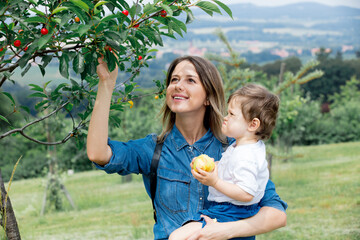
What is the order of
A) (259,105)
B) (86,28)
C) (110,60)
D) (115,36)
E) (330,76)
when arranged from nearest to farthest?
(86,28), (115,36), (110,60), (259,105), (330,76)

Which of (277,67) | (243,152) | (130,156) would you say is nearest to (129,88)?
(130,156)

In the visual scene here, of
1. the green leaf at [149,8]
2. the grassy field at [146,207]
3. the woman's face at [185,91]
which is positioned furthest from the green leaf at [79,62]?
the grassy field at [146,207]

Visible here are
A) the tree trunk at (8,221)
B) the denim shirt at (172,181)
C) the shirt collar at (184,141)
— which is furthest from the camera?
A: the tree trunk at (8,221)

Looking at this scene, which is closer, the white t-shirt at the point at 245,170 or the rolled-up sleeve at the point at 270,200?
the white t-shirt at the point at 245,170

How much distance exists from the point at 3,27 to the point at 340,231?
5.65 metres

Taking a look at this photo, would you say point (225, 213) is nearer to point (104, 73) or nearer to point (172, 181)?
point (172, 181)

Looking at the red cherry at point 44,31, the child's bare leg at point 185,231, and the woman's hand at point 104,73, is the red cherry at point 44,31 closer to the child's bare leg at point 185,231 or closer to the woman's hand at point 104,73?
the woman's hand at point 104,73

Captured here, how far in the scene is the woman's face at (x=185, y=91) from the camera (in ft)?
7.18

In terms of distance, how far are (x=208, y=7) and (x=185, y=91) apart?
0.52 meters

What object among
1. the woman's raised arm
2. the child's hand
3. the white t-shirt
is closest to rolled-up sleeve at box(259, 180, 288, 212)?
the white t-shirt

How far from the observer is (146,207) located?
8617 mm

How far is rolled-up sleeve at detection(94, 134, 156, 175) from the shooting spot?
80.8 inches

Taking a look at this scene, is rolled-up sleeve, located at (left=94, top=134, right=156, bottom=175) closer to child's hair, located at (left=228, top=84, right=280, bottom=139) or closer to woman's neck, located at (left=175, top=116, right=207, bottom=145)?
woman's neck, located at (left=175, top=116, right=207, bottom=145)

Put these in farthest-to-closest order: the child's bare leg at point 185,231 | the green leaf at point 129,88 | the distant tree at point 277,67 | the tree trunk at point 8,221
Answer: the distant tree at point 277,67 < the green leaf at point 129,88 < the tree trunk at point 8,221 < the child's bare leg at point 185,231
